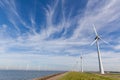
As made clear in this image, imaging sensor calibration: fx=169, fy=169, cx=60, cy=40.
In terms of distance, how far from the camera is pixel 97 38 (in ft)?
315

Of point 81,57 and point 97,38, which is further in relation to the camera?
point 81,57

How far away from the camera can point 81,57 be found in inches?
5655

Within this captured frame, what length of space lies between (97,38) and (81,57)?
5035cm
